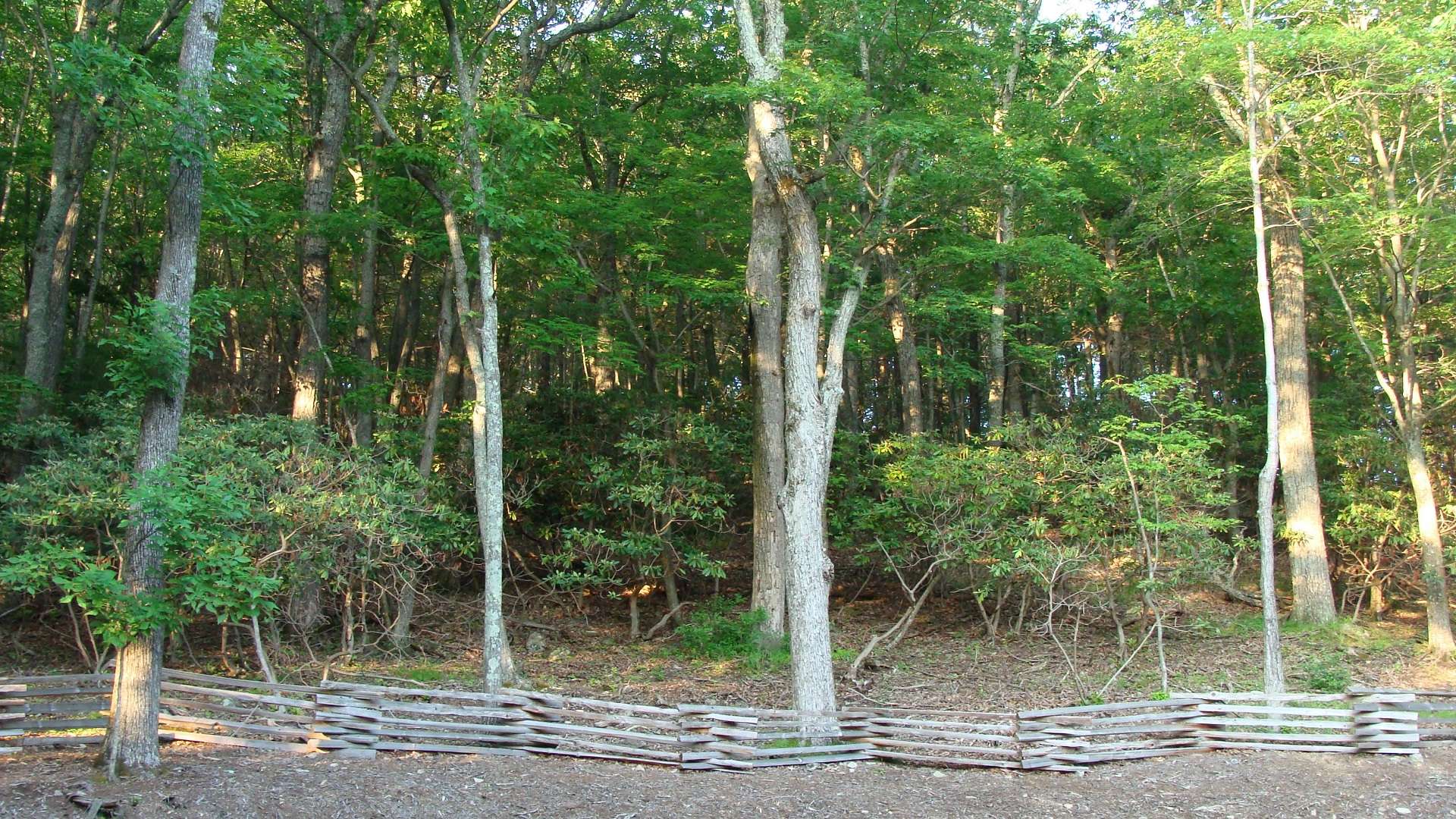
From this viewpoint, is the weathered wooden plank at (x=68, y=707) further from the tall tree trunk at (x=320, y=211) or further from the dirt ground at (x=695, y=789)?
the tall tree trunk at (x=320, y=211)

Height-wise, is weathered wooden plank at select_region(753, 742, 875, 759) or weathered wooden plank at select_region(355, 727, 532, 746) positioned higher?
weathered wooden plank at select_region(355, 727, 532, 746)

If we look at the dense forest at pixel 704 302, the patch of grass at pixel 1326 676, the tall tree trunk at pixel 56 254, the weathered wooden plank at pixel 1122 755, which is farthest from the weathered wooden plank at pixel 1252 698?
the tall tree trunk at pixel 56 254

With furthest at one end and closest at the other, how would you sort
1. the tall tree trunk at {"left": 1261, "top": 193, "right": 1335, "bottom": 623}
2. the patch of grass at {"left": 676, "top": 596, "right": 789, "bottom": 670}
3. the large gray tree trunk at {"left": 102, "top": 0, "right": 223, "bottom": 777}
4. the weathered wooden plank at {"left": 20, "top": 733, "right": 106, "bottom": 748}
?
the tall tree trunk at {"left": 1261, "top": 193, "right": 1335, "bottom": 623}
the patch of grass at {"left": 676, "top": 596, "right": 789, "bottom": 670}
the weathered wooden plank at {"left": 20, "top": 733, "right": 106, "bottom": 748}
the large gray tree trunk at {"left": 102, "top": 0, "right": 223, "bottom": 777}

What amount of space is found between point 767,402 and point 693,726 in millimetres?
5750

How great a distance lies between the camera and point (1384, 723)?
27.6ft

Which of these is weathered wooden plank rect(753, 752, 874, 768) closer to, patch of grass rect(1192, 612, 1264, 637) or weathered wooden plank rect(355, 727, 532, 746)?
weathered wooden plank rect(355, 727, 532, 746)

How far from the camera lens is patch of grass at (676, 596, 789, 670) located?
12.3 m

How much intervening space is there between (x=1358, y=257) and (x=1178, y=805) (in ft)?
37.6

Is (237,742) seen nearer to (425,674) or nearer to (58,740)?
(58,740)

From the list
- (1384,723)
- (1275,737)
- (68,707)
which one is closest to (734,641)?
(1275,737)

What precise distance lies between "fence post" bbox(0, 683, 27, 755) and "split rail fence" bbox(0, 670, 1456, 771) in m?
0.01

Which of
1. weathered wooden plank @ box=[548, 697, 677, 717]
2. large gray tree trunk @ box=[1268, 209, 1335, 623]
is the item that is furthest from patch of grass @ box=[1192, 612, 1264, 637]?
weathered wooden plank @ box=[548, 697, 677, 717]

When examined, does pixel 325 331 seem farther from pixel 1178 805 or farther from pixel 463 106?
pixel 1178 805

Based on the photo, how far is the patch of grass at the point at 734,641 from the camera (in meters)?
12.3
